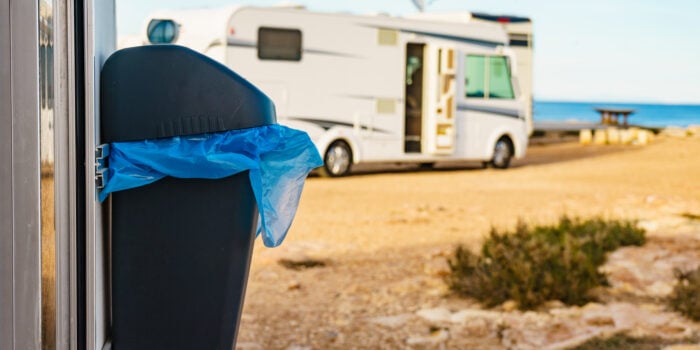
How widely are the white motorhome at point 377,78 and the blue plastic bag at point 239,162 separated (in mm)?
9548

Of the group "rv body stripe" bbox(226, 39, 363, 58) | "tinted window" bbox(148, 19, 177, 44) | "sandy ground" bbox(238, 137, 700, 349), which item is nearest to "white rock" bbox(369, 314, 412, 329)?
"sandy ground" bbox(238, 137, 700, 349)

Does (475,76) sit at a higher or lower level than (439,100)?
higher

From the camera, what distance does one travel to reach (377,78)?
1345 cm

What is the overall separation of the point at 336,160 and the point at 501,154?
3308mm

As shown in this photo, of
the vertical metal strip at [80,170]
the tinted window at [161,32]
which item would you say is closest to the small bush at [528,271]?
the tinted window at [161,32]

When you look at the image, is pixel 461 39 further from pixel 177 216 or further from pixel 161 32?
pixel 177 216

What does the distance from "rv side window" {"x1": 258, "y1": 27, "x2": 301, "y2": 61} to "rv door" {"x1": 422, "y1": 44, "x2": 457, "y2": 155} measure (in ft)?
7.57

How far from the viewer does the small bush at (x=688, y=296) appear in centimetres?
502

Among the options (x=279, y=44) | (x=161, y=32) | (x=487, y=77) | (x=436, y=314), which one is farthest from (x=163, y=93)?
(x=487, y=77)

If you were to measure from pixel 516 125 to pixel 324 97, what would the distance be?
3734mm

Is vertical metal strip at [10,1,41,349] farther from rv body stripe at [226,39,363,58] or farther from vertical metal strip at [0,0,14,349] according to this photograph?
rv body stripe at [226,39,363,58]

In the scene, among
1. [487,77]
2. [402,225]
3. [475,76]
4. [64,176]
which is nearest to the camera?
[64,176]

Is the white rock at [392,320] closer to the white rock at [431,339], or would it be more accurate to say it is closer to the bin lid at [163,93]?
the white rock at [431,339]

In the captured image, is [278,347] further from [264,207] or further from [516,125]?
[516,125]
